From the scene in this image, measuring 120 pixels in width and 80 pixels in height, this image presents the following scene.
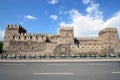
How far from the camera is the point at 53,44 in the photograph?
4481 cm

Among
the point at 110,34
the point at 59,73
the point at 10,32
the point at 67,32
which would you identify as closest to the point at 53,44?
the point at 67,32

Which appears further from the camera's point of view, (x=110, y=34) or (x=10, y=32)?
(x=110, y=34)

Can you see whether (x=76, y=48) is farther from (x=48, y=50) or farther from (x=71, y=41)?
(x=48, y=50)

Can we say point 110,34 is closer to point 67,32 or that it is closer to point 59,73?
point 67,32

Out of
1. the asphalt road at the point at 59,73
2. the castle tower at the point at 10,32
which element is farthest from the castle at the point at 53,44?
the asphalt road at the point at 59,73

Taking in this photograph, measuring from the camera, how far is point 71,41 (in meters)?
46.6

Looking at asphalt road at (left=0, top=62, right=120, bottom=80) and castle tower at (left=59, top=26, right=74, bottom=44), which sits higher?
castle tower at (left=59, top=26, right=74, bottom=44)

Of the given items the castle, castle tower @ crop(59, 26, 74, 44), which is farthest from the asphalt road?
castle tower @ crop(59, 26, 74, 44)

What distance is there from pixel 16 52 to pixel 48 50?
435 inches

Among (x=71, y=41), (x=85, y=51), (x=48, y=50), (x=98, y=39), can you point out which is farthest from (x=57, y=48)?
(x=98, y=39)

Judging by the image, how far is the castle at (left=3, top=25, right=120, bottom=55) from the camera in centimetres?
4416

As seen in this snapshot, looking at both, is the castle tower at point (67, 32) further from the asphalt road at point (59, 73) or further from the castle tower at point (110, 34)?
the asphalt road at point (59, 73)

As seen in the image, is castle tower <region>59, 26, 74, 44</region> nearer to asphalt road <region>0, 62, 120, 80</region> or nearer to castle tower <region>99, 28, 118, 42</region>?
castle tower <region>99, 28, 118, 42</region>

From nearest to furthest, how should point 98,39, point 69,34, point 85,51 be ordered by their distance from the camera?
point 85,51 < point 69,34 < point 98,39
